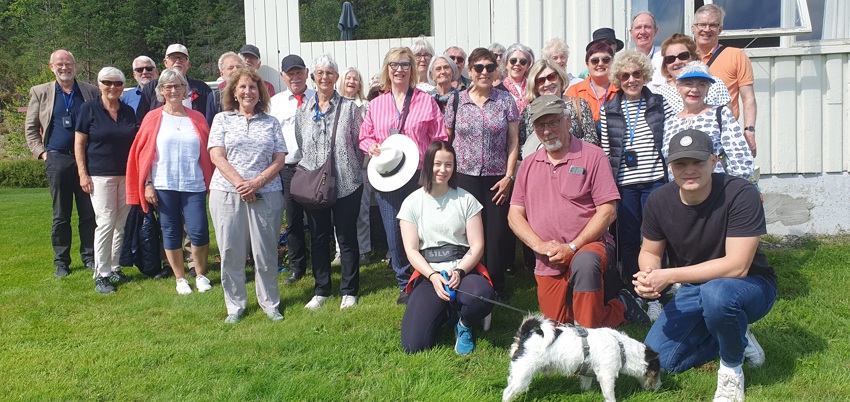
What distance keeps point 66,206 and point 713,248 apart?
608 cm

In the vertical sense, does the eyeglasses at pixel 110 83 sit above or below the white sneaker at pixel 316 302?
above

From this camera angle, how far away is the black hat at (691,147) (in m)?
3.18

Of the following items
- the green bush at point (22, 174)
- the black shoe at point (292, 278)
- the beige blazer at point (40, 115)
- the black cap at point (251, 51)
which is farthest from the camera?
the green bush at point (22, 174)

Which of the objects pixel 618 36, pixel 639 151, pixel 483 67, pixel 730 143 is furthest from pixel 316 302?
pixel 618 36

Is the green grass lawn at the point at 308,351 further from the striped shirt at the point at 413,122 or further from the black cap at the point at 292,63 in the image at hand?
the black cap at the point at 292,63

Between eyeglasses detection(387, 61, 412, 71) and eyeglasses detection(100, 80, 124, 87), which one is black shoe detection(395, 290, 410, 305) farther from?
eyeglasses detection(100, 80, 124, 87)

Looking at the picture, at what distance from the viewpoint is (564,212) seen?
13.2 ft

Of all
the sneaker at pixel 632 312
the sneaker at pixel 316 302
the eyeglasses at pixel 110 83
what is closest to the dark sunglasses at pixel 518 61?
the sneaker at pixel 632 312

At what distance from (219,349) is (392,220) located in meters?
1.66

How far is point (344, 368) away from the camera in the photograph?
3857 mm

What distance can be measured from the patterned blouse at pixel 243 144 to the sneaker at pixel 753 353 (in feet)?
11.5

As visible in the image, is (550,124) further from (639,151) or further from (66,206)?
(66,206)

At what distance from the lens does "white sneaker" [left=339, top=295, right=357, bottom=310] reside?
16.8 ft

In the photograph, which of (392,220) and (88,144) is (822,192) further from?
(88,144)
